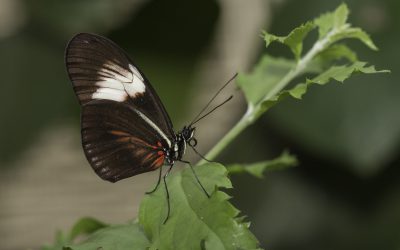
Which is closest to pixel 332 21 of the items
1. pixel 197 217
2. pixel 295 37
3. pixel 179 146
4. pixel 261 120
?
pixel 295 37

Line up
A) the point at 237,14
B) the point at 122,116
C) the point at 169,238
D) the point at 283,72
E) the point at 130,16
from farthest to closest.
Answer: the point at 237,14
the point at 130,16
the point at 283,72
the point at 122,116
the point at 169,238

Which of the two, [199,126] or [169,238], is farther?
[199,126]

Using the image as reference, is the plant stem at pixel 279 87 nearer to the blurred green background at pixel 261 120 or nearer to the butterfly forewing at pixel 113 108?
the butterfly forewing at pixel 113 108

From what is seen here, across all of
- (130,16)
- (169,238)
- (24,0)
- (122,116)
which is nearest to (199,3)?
(130,16)

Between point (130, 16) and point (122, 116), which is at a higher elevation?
point (130, 16)

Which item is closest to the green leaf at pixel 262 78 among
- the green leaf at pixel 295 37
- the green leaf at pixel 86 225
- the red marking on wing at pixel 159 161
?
the green leaf at pixel 295 37

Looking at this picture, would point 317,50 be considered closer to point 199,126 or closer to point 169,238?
point 169,238

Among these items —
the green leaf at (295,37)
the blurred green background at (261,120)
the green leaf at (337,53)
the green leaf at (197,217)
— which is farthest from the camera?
the blurred green background at (261,120)
